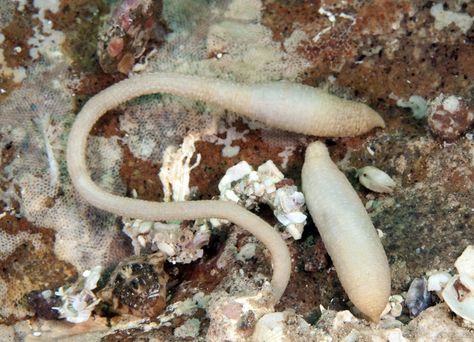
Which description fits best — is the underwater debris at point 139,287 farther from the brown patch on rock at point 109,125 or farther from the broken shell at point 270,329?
the brown patch on rock at point 109,125

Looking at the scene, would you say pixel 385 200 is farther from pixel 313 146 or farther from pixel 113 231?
pixel 113 231

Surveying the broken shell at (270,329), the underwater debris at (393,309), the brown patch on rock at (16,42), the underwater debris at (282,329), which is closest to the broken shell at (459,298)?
the underwater debris at (393,309)

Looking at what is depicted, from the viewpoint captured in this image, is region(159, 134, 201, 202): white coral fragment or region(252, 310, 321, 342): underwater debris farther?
region(159, 134, 201, 202): white coral fragment

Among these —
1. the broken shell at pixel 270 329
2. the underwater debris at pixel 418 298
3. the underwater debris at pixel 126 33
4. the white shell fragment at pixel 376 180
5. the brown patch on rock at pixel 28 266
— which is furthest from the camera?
the brown patch on rock at pixel 28 266

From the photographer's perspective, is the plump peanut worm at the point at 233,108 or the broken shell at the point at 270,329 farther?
the plump peanut worm at the point at 233,108

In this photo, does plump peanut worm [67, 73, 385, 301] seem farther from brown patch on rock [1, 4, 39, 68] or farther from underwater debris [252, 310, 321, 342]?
underwater debris [252, 310, 321, 342]

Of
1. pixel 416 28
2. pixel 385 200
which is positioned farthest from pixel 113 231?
pixel 416 28

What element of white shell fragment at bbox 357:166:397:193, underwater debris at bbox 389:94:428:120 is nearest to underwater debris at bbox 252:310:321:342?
white shell fragment at bbox 357:166:397:193
